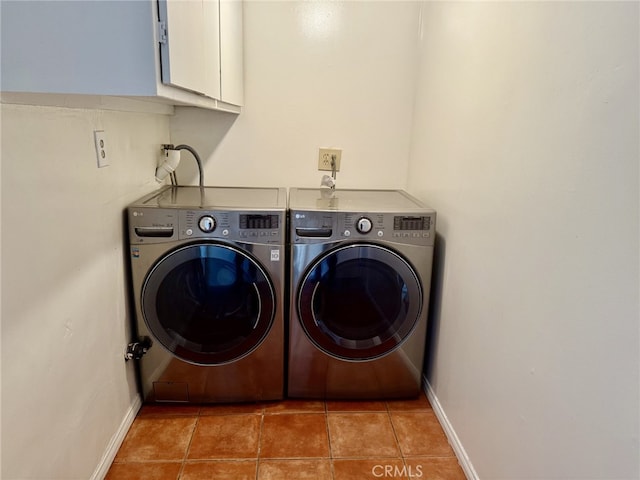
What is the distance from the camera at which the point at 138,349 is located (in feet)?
5.51

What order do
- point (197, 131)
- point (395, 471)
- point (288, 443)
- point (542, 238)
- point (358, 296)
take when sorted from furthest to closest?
point (197, 131) < point (358, 296) < point (288, 443) < point (395, 471) < point (542, 238)

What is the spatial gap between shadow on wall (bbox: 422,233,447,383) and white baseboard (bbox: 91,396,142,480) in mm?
1331

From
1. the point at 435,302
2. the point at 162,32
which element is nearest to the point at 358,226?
the point at 435,302

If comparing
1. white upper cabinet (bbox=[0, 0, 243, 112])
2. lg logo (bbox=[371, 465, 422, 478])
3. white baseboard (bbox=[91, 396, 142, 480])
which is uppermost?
white upper cabinet (bbox=[0, 0, 243, 112])

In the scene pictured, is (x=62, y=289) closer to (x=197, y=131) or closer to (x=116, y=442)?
(x=116, y=442)

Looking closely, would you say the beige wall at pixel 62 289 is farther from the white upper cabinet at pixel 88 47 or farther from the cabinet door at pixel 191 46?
the cabinet door at pixel 191 46

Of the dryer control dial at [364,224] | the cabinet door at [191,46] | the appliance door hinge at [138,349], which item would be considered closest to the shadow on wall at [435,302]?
the dryer control dial at [364,224]

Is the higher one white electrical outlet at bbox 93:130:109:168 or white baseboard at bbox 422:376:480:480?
white electrical outlet at bbox 93:130:109:168

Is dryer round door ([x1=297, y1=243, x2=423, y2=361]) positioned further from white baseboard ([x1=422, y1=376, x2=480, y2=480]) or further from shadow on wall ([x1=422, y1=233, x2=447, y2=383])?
white baseboard ([x1=422, y1=376, x2=480, y2=480])

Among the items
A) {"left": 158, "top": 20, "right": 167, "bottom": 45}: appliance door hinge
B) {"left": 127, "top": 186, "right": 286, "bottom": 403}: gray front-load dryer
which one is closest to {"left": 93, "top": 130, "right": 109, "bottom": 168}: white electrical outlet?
{"left": 127, "top": 186, "right": 286, "bottom": 403}: gray front-load dryer

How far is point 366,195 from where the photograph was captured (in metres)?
2.13

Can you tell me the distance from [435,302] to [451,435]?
55 centimetres

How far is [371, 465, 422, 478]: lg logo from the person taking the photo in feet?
4.99

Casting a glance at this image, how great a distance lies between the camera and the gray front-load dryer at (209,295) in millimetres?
1625
